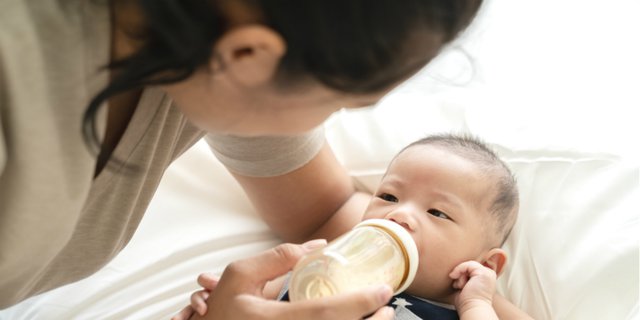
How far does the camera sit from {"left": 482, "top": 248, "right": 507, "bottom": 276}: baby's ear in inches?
51.3

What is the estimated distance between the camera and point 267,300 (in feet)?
3.49

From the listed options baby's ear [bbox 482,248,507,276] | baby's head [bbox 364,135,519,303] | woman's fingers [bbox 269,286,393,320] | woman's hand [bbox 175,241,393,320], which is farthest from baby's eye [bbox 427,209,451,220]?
woman's fingers [bbox 269,286,393,320]

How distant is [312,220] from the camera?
145cm

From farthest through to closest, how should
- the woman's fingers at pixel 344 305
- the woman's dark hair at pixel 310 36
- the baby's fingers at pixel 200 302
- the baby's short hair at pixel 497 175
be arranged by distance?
1. the baby's short hair at pixel 497 175
2. the baby's fingers at pixel 200 302
3. the woman's fingers at pixel 344 305
4. the woman's dark hair at pixel 310 36

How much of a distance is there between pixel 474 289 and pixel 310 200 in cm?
38

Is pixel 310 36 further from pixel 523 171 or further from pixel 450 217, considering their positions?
pixel 523 171

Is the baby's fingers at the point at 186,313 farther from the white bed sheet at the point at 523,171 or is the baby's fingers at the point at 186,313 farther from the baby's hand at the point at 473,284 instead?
the baby's hand at the point at 473,284

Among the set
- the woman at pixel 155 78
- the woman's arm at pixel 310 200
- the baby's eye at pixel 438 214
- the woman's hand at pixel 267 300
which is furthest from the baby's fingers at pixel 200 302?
the baby's eye at pixel 438 214

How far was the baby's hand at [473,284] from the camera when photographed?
3.90 ft

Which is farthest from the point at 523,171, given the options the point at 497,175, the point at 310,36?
the point at 310,36

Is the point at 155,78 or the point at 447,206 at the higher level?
the point at 155,78

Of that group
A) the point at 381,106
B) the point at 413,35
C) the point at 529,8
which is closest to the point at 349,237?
the point at 413,35

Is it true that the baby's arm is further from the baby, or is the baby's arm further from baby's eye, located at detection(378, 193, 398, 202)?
baby's eye, located at detection(378, 193, 398, 202)

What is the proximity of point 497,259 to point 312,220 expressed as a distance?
0.36 m
